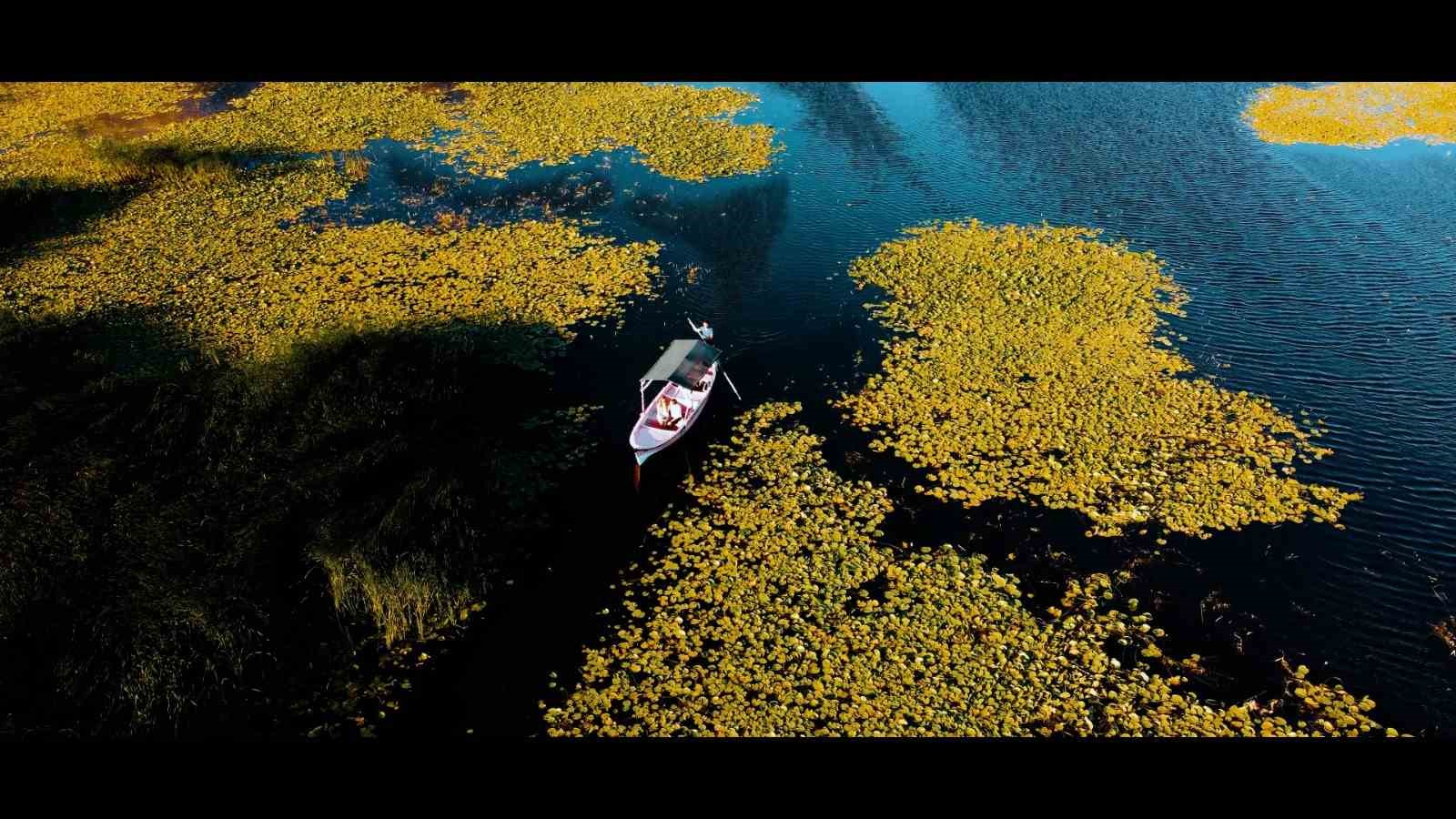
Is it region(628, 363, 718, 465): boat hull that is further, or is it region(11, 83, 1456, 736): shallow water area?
region(628, 363, 718, 465): boat hull

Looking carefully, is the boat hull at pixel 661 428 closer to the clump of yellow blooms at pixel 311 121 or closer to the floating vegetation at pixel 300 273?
the floating vegetation at pixel 300 273

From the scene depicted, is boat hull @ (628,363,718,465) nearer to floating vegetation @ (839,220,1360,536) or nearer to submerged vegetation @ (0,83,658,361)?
floating vegetation @ (839,220,1360,536)

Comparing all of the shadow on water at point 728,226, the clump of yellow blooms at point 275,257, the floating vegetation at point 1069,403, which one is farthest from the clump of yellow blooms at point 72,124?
the floating vegetation at point 1069,403

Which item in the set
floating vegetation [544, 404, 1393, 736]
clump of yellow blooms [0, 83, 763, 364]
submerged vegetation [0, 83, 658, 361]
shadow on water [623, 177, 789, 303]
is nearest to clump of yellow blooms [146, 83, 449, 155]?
clump of yellow blooms [0, 83, 763, 364]

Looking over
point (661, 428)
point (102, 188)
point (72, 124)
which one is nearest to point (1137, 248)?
point (661, 428)

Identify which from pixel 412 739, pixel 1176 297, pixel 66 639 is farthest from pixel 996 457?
pixel 66 639
